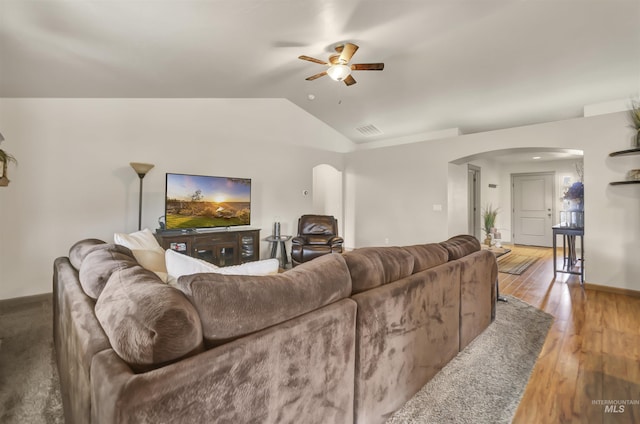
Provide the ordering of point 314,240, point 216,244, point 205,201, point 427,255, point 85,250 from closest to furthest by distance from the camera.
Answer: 1. point 85,250
2. point 427,255
3. point 216,244
4. point 205,201
5. point 314,240

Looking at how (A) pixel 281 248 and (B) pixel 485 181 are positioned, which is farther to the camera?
(B) pixel 485 181

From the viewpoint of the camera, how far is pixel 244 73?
3832mm

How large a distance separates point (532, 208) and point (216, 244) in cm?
800

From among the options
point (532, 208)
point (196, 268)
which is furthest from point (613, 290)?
point (196, 268)

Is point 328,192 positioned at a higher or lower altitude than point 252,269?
higher

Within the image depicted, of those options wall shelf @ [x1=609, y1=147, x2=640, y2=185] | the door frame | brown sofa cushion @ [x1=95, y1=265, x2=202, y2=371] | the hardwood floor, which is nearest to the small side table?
the hardwood floor

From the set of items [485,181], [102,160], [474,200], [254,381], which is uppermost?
[485,181]

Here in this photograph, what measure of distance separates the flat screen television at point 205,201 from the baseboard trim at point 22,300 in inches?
57.5

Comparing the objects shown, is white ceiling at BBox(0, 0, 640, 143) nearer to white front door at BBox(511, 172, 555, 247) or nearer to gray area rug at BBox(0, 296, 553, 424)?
gray area rug at BBox(0, 296, 553, 424)

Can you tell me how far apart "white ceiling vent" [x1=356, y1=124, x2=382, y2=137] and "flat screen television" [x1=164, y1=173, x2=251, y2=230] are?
2.93m

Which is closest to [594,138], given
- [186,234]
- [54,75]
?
[186,234]

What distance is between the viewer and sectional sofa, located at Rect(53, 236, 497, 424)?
27.6 inches

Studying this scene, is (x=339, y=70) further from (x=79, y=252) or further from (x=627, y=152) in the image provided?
(x=627, y=152)

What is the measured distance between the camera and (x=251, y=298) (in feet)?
2.96
